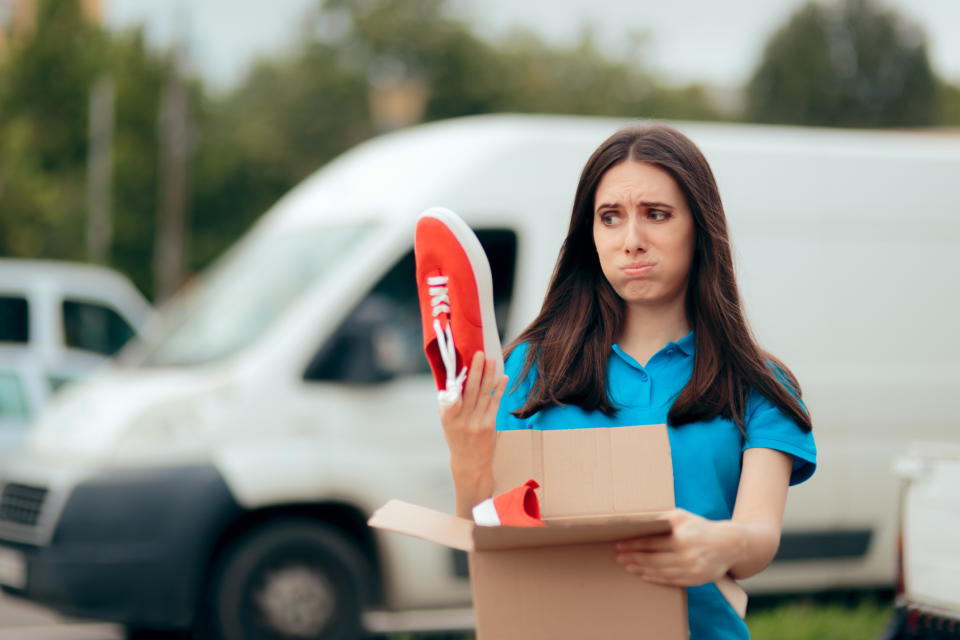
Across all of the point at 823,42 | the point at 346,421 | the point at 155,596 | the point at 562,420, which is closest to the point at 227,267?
the point at 346,421

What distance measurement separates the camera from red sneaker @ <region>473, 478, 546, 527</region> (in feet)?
5.88

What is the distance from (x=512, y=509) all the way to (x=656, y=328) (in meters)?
0.52

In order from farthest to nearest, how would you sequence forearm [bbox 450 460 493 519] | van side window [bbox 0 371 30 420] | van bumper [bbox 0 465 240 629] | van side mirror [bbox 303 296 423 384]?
van side window [bbox 0 371 30 420], van side mirror [bbox 303 296 423 384], van bumper [bbox 0 465 240 629], forearm [bbox 450 460 493 519]

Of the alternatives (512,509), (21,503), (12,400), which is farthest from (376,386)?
(12,400)

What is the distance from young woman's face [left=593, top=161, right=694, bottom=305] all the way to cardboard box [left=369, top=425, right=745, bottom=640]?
0.91 ft

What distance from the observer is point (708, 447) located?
2045mm

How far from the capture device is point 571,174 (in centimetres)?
622

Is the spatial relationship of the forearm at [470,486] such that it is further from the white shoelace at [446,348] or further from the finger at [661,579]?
the finger at [661,579]

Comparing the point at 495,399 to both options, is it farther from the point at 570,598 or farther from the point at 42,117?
the point at 42,117

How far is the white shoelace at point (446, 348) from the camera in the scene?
6.25 ft

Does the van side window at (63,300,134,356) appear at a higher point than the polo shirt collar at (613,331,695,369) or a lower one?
higher

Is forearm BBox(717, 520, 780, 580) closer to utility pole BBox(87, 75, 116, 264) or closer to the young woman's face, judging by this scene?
the young woman's face

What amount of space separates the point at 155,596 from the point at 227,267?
5.91 ft

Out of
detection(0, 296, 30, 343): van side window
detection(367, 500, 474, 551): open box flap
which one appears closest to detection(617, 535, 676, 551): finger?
detection(367, 500, 474, 551): open box flap
